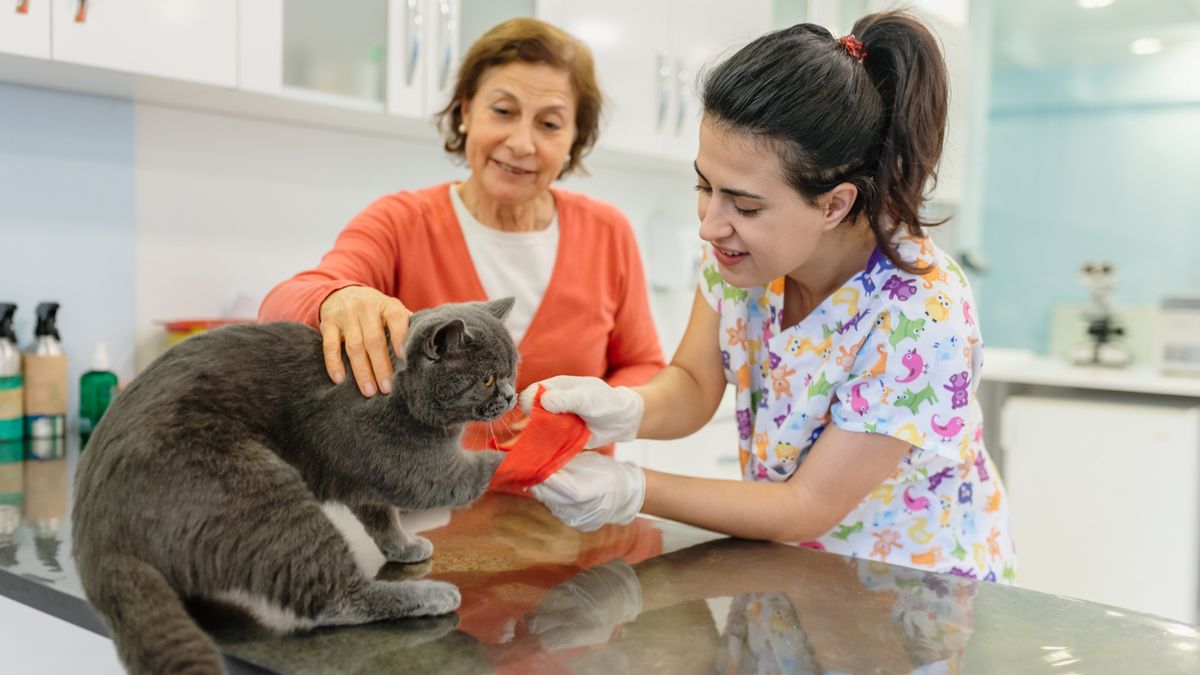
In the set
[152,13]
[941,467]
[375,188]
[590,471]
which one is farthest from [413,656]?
[375,188]

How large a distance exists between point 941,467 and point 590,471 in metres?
0.50

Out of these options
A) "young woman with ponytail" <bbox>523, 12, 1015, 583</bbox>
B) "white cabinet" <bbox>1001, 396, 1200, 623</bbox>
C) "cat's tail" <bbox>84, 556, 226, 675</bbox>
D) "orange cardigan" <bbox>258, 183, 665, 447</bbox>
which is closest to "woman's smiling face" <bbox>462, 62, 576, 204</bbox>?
"orange cardigan" <bbox>258, 183, 665, 447</bbox>

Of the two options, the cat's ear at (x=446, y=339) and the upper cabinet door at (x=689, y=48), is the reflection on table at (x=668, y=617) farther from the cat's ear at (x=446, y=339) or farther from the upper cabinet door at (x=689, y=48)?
the upper cabinet door at (x=689, y=48)

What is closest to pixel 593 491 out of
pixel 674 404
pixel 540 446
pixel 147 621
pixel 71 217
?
pixel 540 446

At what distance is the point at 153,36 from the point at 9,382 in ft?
2.34

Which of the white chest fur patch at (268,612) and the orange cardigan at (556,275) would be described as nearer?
the white chest fur patch at (268,612)

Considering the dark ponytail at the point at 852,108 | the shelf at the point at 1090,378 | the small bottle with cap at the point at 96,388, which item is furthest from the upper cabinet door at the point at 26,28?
the shelf at the point at 1090,378

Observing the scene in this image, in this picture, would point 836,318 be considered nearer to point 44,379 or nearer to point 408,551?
point 408,551

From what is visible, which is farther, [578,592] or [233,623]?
[578,592]

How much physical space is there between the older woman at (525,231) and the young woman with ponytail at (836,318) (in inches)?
15.9

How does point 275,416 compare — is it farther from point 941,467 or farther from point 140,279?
point 140,279

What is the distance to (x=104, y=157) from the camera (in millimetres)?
1958

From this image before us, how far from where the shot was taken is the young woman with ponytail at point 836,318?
1.12 metres

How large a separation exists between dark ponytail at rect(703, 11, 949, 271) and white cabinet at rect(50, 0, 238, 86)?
0.98 meters
